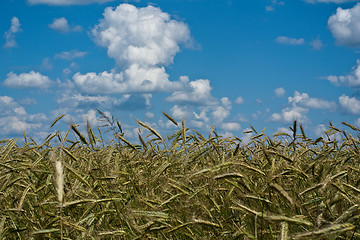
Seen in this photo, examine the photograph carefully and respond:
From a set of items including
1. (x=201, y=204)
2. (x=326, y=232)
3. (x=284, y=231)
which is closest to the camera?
(x=326, y=232)

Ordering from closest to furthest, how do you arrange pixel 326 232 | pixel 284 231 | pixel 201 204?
pixel 326 232
pixel 284 231
pixel 201 204

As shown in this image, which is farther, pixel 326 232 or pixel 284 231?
pixel 284 231

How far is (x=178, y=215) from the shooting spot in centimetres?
316

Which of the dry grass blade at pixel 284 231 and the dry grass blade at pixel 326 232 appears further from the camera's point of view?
the dry grass blade at pixel 284 231

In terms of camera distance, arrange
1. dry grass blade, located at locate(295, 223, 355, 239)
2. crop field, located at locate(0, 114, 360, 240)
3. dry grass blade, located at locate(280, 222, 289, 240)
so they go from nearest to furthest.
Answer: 1. dry grass blade, located at locate(295, 223, 355, 239)
2. dry grass blade, located at locate(280, 222, 289, 240)
3. crop field, located at locate(0, 114, 360, 240)

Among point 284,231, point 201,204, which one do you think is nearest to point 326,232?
point 284,231

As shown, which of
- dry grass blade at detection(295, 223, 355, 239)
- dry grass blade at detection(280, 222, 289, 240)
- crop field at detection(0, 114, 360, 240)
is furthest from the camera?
crop field at detection(0, 114, 360, 240)

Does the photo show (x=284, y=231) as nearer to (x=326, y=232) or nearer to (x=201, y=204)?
(x=326, y=232)

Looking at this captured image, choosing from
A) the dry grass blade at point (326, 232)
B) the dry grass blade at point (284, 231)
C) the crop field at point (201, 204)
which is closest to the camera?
the dry grass blade at point (326, 232)

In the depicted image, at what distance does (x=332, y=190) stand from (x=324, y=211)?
0.14m

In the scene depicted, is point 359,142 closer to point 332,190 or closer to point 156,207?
point 332,190

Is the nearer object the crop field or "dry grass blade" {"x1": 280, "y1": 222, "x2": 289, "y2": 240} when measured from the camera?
"dry grass blade" {"x1": 280, "y1": 222, "x2": 289, "y2": 240}

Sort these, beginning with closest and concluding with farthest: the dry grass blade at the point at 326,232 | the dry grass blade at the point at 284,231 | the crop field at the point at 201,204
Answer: the dry grass blade at the point at 326,232 → the dry grass blade at the point at 284,231 → the crop field at the point at 201,204

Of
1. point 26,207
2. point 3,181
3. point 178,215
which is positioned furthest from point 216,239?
point 3,181
